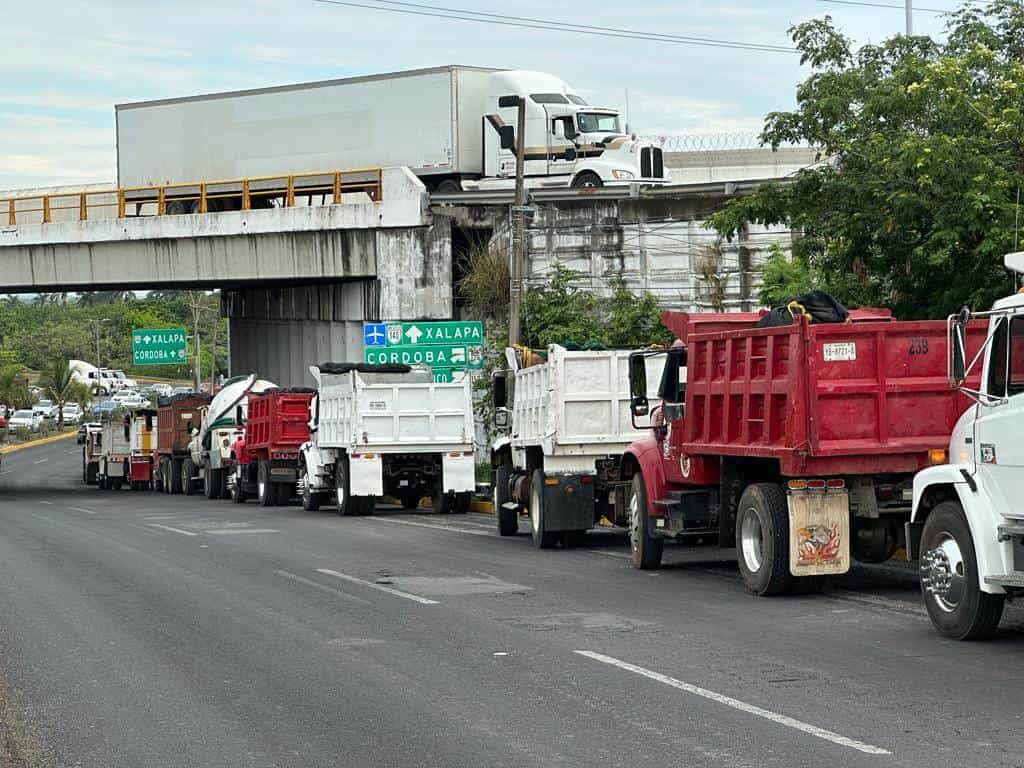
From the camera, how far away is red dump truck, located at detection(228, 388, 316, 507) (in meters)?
34.7

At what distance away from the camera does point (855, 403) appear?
42.8ft

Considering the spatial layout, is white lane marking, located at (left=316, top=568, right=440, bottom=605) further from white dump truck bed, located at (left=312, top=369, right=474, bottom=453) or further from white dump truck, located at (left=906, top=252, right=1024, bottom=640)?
white dump truck bed, located at (left=312, top=369, right=474, bottom=453)

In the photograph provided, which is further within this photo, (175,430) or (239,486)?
(175,430)

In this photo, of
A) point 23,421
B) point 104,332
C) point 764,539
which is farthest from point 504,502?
point 104,332

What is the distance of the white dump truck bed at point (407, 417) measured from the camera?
28.4 m

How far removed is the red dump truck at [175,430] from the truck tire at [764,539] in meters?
31.9

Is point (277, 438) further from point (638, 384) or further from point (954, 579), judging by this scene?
point (954, 579)

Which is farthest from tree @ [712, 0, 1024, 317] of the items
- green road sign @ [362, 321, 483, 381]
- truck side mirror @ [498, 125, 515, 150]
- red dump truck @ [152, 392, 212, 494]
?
red dump truck @ [152, 392, 212, 494]

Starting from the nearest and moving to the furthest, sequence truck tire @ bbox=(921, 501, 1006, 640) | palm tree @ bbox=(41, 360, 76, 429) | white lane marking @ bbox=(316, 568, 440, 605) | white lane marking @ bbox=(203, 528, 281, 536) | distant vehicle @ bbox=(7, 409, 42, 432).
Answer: truck tire @ bbox=(921, 501, 1006, 640) < white lane marking @ bbox=(316, 568, 440, 605) < white lane marking @ bbox=(203, 528, 281, 536) < distant vehicle @ bbox=(7, 409, 42, 432) < palm tree @ bbox=(41, 360, 76, 429)

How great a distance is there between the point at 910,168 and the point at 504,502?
7.51 meters

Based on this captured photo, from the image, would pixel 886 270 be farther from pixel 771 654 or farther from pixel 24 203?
pixel 24 203

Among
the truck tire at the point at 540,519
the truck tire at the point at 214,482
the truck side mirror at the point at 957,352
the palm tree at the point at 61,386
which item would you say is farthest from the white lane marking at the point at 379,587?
the palm tree at the point at 61,386

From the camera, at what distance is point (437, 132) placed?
125 ft

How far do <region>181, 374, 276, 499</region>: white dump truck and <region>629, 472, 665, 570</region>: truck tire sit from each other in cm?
2397
